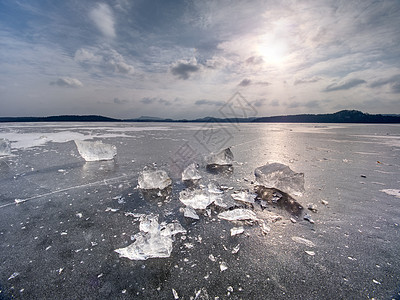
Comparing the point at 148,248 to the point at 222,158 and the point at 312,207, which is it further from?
the point at 222,158

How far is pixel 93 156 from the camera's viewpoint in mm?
6379

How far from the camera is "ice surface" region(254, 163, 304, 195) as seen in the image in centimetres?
336

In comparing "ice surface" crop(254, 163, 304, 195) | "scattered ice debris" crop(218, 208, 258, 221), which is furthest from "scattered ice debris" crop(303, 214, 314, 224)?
"ice surface" crop(254, 163, 304, 195)

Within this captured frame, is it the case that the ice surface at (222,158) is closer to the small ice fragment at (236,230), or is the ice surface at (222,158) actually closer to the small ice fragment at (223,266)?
the small ice fragment at (236,230)

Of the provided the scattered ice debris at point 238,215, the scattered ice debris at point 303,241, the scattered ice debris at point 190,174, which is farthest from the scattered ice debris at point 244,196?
the scattered ice debris at point 190,174

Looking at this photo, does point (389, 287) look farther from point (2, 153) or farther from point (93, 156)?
point (2, 153)

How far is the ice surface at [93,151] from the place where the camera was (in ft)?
20.5

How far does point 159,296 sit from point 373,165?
6942 millimetres

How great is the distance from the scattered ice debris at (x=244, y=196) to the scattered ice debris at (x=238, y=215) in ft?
1.61


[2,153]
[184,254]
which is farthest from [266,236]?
[2,153]

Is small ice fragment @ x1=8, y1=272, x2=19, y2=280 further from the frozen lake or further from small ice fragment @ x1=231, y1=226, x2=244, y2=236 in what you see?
small ice fragment @ x1=231, y1=226, x2=244, y2=236

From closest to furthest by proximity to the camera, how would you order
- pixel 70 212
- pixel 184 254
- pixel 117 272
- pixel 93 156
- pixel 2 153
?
pixel 117 272
pixel 184 254
pixel 70 212
pixel 93 156
pixel 2 153

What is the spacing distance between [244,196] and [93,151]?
5686mm

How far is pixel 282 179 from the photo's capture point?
11.4 feet
